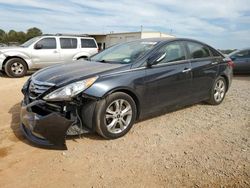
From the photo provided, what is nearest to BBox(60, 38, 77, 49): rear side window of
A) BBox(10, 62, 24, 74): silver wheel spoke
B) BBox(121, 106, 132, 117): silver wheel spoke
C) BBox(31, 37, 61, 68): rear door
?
BBox(31, 37, 61, 68): rear door

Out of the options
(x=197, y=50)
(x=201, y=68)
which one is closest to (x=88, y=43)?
(x=197, y=50)

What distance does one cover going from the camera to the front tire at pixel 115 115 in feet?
13.1

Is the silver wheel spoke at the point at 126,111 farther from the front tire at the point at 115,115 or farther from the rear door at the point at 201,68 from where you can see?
the rear door at the point at 201,68

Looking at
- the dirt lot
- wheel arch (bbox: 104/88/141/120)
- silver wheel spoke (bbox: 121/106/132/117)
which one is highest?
wheel arch (bbox: 104/88/141/120)

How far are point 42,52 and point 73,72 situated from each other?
7.88 m

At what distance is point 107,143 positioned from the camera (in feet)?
13.3

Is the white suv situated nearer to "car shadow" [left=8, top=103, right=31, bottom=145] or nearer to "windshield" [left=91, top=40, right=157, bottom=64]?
"car shadow" [left=8, top=103, right=31, bottom=145]

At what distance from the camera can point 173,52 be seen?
5.17m

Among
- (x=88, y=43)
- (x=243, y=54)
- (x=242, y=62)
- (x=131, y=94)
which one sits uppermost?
(x=88, y=43)

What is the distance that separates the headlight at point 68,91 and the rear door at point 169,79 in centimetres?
109

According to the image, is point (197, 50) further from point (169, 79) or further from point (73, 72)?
point (73, 72)

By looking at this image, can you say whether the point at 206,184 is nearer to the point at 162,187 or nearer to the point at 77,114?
the point at 162,187

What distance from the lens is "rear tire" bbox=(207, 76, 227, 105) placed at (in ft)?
20.0

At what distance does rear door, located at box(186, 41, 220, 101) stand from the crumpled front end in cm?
259
